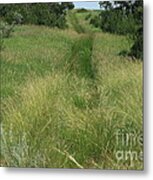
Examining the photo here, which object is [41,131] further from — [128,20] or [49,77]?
[128,20]

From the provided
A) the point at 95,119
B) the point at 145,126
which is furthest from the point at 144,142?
the point at 95,119

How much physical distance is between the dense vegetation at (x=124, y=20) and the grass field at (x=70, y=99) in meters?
0.03

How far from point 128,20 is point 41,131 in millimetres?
588

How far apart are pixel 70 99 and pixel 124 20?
0.40 meters

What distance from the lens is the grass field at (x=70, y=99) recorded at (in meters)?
2.52

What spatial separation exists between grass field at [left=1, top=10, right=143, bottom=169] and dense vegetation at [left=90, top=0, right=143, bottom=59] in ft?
0.11

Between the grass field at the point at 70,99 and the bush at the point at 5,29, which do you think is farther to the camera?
the bush at the point at 5,29

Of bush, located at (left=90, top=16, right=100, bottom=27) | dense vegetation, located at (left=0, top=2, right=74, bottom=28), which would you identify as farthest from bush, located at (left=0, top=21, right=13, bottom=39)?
bush, located at (left=90, top=16, right=100, bottom=27)

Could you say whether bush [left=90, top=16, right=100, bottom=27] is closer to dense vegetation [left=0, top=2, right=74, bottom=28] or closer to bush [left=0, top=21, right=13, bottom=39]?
dense vegetation [left=0, top=2, right=74, bottom=28]

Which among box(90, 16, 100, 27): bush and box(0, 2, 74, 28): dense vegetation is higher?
box(0, 2, 74, 28): dense vegetation

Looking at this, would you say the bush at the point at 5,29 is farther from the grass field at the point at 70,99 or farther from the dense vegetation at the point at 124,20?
the dense vegetation at the point at 124,20

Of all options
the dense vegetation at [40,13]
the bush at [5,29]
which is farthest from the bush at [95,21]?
the bush at [5,29]

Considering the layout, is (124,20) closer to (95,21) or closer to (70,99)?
(95,21)

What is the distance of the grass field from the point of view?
252cm
